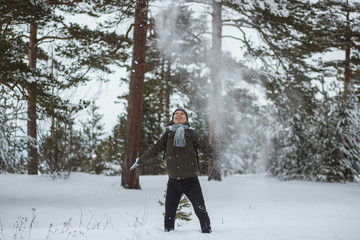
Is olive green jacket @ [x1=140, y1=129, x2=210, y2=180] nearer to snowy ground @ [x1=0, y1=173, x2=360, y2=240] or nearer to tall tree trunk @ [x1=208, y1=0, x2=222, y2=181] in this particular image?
snowy ground @ [x1=0, y1=173, x2=360, y2=240]

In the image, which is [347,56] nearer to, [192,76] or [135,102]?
[192,76]

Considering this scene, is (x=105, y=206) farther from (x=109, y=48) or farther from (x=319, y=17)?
(x=319, y=17)

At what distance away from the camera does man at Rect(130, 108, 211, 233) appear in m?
4.33

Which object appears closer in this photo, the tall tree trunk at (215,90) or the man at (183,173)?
the man at (183,173)

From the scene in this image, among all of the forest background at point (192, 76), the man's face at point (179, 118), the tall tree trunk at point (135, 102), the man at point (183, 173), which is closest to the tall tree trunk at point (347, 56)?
the forest background at point (192, 76)

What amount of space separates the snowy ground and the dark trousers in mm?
172

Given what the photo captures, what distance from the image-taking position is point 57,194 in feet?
28.9

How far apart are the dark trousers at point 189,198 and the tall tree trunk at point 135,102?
5.43 metres

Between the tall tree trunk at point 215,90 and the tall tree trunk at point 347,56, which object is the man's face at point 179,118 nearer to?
the tall tree trunk at point 215,90

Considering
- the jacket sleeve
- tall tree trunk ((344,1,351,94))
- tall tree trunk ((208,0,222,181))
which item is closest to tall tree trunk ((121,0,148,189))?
tall tree trunk ((208,0,222,181))

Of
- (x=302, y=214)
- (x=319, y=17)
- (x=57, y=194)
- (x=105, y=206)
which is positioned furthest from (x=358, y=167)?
(x=57, y=194)

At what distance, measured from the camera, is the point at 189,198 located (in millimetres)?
4422

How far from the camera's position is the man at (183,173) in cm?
433

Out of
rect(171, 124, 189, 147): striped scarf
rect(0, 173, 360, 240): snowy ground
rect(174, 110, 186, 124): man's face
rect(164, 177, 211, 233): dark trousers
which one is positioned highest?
rect(174, 110, 186, 124): man's face
